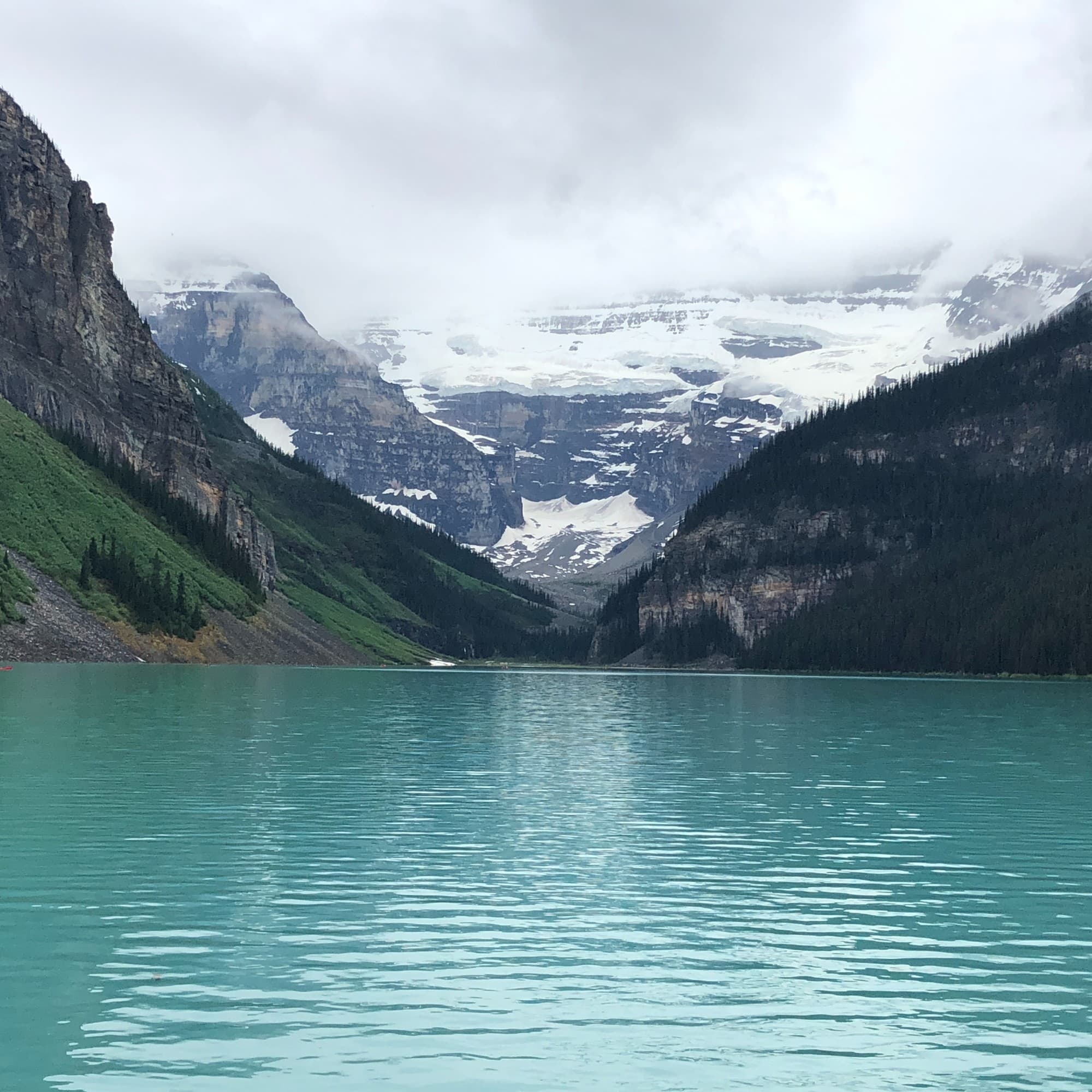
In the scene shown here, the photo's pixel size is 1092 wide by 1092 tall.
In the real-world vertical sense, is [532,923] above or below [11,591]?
below

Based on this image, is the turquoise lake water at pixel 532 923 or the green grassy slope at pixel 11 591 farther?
the green grassy slope at pixel 11 591

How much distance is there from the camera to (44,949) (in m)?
28.0

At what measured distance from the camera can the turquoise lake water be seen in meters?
22.4

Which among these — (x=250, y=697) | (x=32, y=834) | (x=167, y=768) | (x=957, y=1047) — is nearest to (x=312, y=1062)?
(x=957, y=1047)

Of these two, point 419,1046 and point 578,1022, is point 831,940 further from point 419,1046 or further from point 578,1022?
point 419,1046

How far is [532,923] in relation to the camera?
32344 mm

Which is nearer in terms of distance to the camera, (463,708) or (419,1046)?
(419,1046)

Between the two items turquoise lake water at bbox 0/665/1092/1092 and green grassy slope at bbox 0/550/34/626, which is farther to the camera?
green grassy slope at bbox 0/550/34/626

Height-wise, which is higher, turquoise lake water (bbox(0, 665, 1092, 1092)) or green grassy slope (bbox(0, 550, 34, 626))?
green grassy slope (bbox(0, 550, 34, 626))

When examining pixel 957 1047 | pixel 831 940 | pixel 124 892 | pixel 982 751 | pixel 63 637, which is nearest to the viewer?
pixel 957 1047

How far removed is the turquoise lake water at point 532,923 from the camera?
73.4ft

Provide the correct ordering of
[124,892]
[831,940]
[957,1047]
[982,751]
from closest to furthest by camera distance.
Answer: [957,1047] < [831,940] < [124,892] < [982,751]

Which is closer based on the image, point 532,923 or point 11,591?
point 532,923

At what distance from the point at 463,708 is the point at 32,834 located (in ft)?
286
